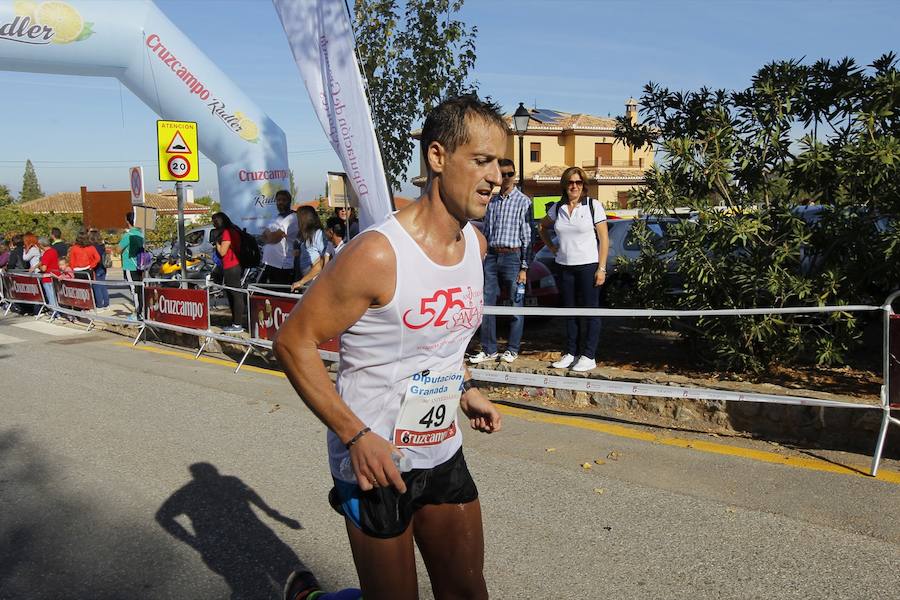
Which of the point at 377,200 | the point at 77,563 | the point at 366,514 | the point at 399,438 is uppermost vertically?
the point at 377,200

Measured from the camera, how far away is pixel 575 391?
6914 millimetres

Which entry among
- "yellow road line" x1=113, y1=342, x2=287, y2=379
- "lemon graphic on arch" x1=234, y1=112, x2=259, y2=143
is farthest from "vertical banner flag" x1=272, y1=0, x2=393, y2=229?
"lemon graphic on arch" x1=234, y1=112, x2=259, y2=143

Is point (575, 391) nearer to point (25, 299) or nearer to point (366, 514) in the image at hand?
point (366, 514)

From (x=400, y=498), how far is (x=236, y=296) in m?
8.89

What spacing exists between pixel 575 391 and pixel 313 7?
186 inches

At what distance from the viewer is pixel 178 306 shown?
10.8 meters

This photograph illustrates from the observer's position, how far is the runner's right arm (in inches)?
83.7

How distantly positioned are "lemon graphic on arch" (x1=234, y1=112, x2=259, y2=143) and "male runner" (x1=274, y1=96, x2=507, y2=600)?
13418mm

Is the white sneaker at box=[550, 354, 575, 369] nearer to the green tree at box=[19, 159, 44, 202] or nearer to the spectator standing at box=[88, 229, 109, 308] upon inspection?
the spectator standing at box=[88, 229, 109, 308]

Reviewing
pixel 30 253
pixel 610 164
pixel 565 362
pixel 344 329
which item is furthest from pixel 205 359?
pixel 610 164

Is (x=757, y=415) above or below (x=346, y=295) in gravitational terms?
below

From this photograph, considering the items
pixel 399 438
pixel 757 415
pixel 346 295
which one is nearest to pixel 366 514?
pixel 399 438

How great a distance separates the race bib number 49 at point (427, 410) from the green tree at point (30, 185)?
6583 inches

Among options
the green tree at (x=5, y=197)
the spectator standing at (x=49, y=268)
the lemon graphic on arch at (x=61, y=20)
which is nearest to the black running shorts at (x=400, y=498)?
the lemon graphic on arch at (x=61, y=20)
